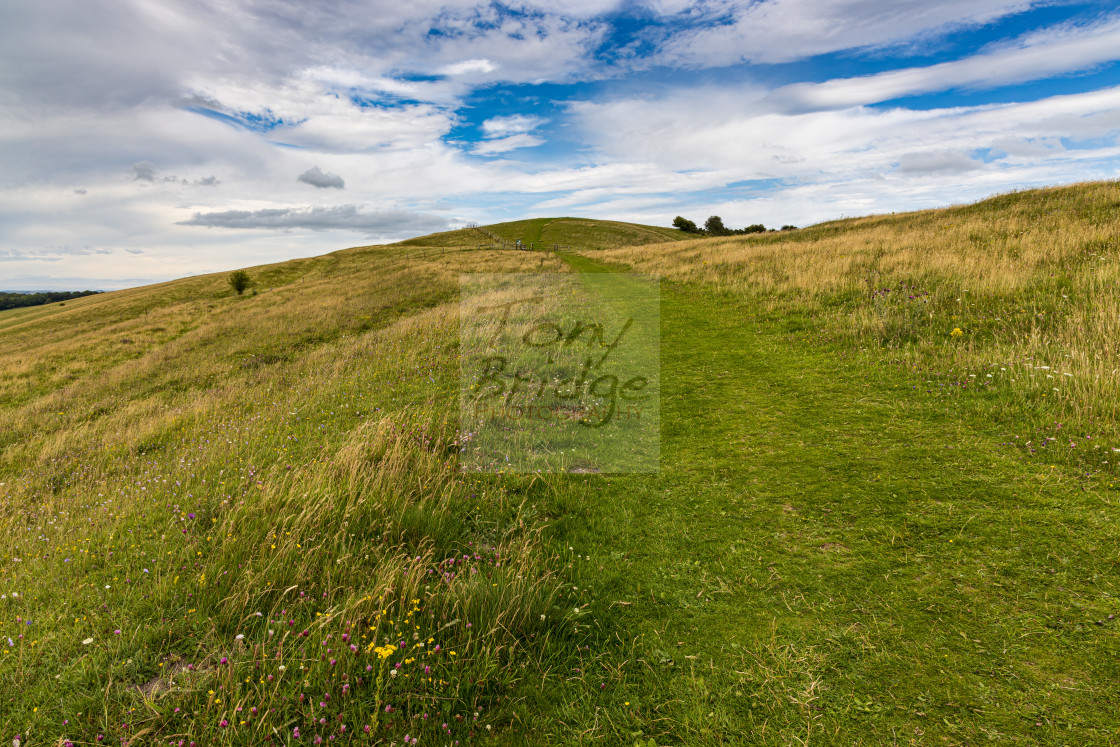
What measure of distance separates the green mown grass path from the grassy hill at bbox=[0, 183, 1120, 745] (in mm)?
21

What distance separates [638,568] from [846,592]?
5.29 ft

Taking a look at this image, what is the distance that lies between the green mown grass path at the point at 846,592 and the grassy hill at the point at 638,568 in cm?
2

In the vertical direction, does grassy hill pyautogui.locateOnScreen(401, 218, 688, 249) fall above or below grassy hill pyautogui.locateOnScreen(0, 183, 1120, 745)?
above

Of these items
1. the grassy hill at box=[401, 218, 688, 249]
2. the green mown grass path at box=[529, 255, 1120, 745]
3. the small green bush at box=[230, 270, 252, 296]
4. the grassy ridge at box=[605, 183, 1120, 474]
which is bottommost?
the green mown grass path at box=[529, 255, 1120, 745]

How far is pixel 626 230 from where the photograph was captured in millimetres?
87438

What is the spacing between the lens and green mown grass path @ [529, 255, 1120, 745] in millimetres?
2814

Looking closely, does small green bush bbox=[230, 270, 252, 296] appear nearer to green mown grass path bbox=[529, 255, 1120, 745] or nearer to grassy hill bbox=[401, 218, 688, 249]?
grassy hill bbox=[401, 218, 688, 249]

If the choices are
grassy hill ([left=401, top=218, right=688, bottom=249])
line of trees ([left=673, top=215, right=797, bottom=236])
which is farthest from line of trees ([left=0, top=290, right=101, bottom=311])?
line of trees ([left=673, top=215, right=797, bottom=236])

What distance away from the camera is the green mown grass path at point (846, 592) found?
2.81m

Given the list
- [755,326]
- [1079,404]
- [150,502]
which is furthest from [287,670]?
[755,326]

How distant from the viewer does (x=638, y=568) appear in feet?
14.0

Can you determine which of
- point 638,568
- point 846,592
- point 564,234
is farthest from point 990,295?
point 564,234

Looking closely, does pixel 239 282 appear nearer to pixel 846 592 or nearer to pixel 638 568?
pixel 638 568

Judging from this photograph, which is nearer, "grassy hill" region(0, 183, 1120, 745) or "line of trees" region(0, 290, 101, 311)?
"grassy hill" region(0, 183, 1120, 745)
